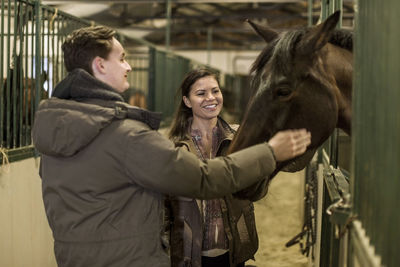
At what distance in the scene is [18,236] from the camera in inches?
102

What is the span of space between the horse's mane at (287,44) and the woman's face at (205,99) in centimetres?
39

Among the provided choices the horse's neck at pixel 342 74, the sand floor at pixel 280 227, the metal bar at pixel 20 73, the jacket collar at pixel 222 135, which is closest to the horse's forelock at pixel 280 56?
the horse's neck at pixel 342 74

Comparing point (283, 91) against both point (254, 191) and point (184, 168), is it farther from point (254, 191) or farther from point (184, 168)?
point (184, 168)

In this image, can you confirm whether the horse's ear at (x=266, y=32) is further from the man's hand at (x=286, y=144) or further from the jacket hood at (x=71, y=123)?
the jacket hood at (x=71, y=123)

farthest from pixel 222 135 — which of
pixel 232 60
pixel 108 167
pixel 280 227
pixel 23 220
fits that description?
pixel 232 60

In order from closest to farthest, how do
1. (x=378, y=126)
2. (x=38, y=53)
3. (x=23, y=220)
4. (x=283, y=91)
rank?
(x=378, y=126) → (x=283, y=91) → (x=23, y=220) → (x=38, y=53)

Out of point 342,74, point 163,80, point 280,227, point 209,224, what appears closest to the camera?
point 342,74

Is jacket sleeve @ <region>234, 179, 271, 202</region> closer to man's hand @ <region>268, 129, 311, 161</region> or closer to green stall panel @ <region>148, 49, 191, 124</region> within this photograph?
man's hand @ <region>268, 129, 311, 161</region>

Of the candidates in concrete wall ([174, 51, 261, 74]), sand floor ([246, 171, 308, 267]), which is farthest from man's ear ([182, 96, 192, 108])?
concrete wall ([174, 51, 261, 74])

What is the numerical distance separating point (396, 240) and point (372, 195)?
22cm

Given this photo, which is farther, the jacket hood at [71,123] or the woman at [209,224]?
the woman at [209,224]

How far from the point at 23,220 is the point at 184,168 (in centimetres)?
169

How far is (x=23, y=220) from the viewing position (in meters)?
2.66

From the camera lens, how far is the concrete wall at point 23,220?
245cm
